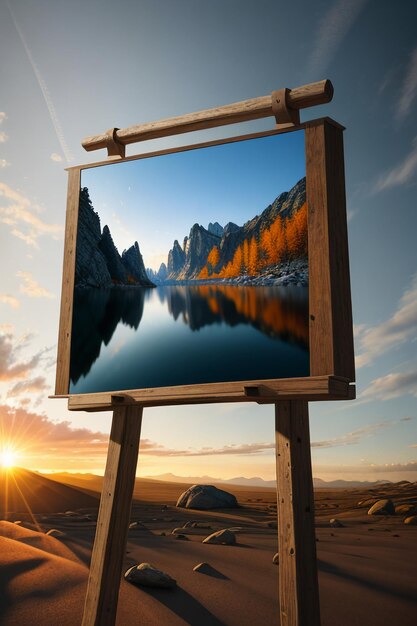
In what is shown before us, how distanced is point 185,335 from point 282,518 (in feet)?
4.15

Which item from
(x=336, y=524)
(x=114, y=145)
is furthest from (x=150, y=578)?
(x=336, y=524)

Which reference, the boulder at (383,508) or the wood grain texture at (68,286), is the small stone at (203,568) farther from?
the boulder at (383,508)

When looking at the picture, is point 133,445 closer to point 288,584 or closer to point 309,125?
point 288,584

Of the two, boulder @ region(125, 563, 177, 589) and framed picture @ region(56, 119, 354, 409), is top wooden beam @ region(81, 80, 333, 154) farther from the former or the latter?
boulder @ region(125, 563, 177, 589)

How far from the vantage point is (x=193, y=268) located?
4109 mm

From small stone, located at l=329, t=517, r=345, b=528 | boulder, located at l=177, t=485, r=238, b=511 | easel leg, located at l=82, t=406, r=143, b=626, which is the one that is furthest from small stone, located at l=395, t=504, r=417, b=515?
easel leg, located at l=82, t=406, r=143, b=626

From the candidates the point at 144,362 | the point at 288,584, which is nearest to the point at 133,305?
the point at 144,362

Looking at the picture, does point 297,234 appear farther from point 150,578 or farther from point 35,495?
point 35,495

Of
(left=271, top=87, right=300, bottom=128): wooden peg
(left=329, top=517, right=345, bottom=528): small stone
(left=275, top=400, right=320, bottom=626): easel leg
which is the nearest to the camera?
(left=275, top=400, right=320, bottom=626): easel leg

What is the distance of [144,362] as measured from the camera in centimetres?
407

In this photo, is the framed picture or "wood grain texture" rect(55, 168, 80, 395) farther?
"wood grain texture" rect(55, 168, 80, 395)

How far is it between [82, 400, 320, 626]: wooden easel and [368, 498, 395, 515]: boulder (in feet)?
22.8

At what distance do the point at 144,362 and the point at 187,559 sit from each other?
10.3 ft

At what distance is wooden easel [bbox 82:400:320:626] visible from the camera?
328 cm
